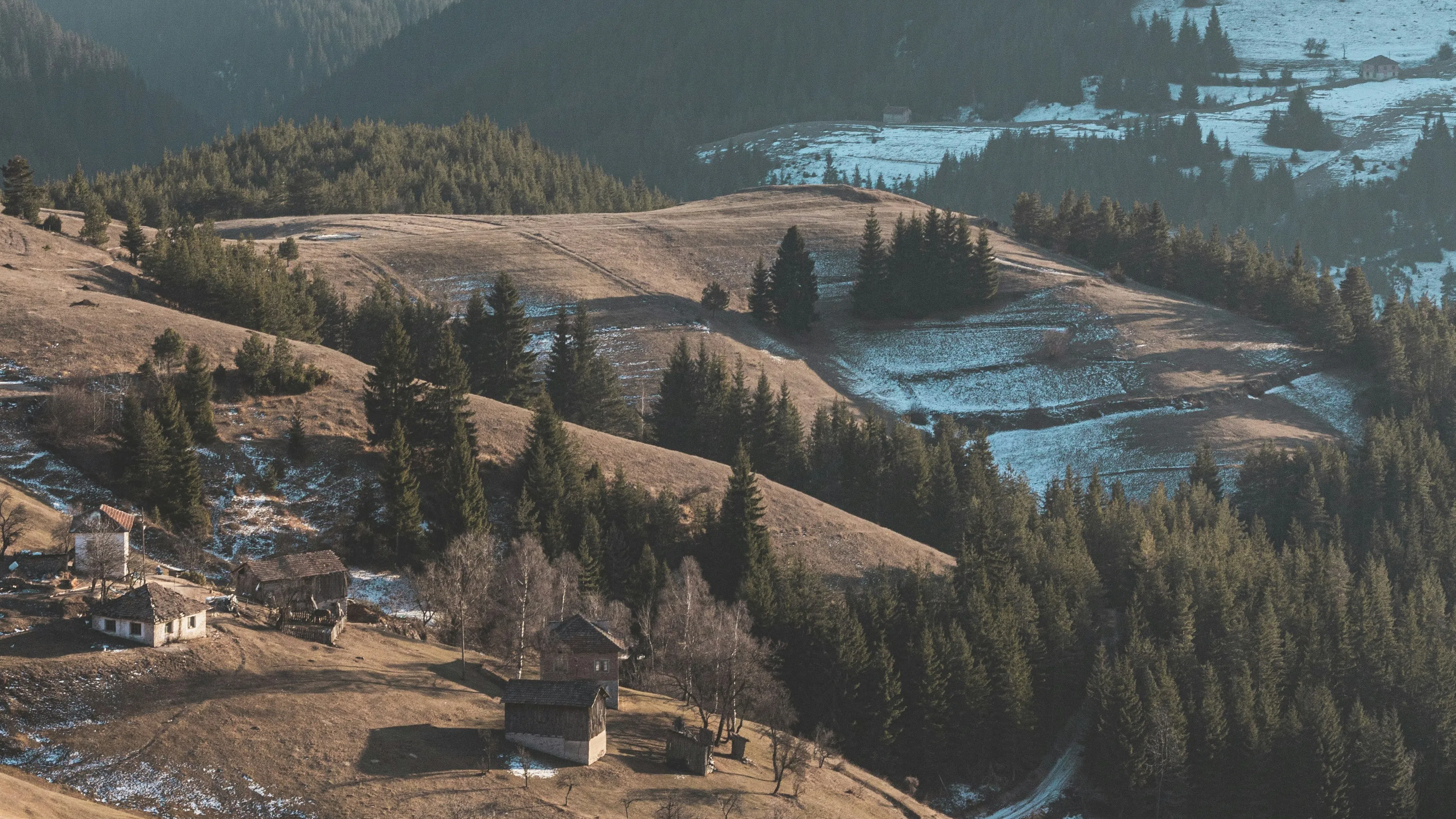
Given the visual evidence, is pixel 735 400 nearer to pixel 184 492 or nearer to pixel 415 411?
pixel 415 411

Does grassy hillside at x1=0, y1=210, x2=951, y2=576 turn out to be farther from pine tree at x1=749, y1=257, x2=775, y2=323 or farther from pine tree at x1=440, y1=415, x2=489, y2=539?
pine tree at x1=749, y1=257, x2=775, y2=323

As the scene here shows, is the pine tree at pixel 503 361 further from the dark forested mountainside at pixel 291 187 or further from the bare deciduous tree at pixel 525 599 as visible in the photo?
the dark forested mountainside at pixel 291 187

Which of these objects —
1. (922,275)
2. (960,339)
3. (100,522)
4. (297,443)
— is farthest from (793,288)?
(100,522)

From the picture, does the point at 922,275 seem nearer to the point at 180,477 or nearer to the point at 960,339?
the point at 960,339

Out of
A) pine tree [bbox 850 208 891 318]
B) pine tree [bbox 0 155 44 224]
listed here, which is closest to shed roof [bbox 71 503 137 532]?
pine tree [bbox 0 155 44 224]

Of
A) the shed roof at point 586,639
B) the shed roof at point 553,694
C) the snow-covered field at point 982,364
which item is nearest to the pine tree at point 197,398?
the shed roof at point 586,639
